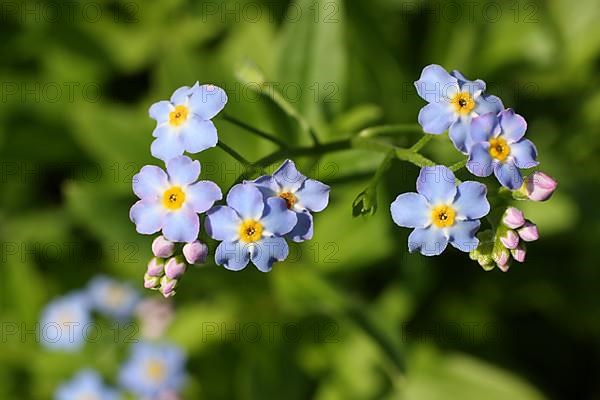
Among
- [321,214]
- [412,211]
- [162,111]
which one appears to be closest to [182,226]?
[162,111]

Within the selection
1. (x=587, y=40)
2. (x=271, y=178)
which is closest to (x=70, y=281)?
(x=271, y=178)

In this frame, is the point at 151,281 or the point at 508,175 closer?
the point at 508,175

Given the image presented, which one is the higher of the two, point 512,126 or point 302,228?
point 512,126

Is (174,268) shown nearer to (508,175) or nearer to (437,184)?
(437,184)

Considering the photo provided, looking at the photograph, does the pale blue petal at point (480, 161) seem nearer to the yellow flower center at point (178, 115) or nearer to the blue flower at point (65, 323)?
the yellow flower center at point (178, 115)

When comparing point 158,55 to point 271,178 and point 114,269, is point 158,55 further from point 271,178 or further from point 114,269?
point 271,178

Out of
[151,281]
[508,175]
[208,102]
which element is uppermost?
[208,102]

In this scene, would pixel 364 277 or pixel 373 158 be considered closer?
pixel 373 158
